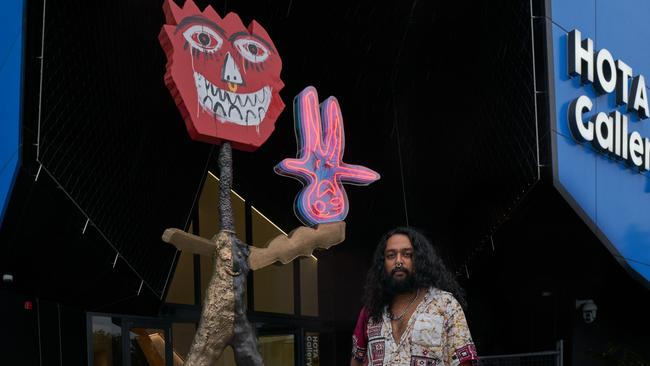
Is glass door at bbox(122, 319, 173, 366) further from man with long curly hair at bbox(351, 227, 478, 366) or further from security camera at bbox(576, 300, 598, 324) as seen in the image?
man with long curly hair at bbox(351, 227, 478, 366)

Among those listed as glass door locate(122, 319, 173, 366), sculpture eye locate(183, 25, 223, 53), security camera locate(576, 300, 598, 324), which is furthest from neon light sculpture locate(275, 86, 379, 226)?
security camera locate(576, 300, 598, 324)

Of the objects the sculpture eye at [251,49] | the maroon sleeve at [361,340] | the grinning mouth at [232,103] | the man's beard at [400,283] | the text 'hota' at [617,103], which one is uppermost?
the text 'hota' at [617,103]

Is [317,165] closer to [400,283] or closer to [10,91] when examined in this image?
[10,91]

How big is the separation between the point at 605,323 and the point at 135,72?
10069 millimetres

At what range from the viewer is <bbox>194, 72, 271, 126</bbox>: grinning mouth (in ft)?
25.8

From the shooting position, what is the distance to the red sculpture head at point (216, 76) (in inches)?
307

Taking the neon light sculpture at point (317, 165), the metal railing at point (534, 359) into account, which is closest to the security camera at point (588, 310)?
the metal railing at point (534, 359)

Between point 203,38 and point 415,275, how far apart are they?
4052mm

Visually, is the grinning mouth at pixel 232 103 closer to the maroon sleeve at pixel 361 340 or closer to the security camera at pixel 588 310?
the maroon sleeve at pixel 361 340

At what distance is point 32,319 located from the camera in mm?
11102

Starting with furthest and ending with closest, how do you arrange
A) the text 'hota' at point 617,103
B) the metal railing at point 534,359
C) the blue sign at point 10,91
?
the text 'hota' at point 617,103 < the metal railing at point 534,359 < the blue sign at point 10,91

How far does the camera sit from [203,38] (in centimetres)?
789

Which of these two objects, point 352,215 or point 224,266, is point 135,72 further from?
point 352,215

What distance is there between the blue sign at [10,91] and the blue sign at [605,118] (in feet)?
21.1
